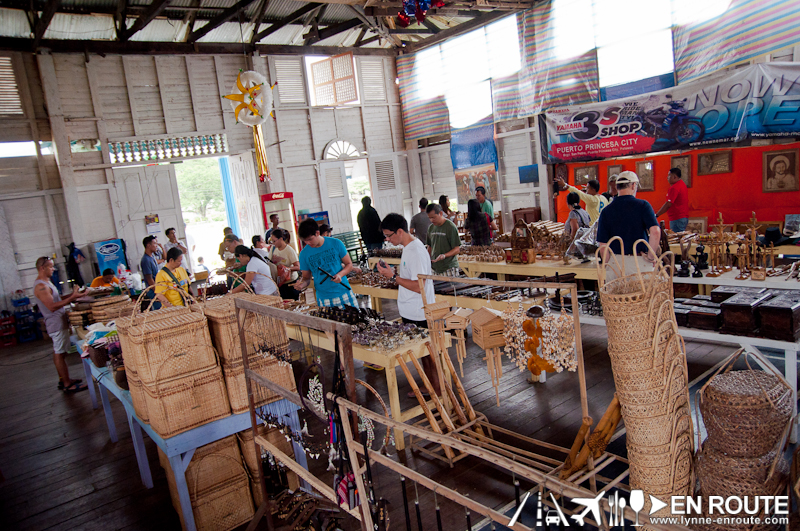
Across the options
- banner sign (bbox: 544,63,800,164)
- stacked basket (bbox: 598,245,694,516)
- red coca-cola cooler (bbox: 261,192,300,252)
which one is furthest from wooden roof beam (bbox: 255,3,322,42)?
stacked basket (bbox: 598,245,694,516)

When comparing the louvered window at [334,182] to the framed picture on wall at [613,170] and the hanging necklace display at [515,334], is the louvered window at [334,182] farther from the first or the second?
the hanging necklace display at [515,334]

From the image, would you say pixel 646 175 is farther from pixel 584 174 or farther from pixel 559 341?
pixel 559 341

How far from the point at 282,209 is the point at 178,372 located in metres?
10.4

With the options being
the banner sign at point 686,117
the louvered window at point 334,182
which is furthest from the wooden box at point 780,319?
the louvered window at point 334,182

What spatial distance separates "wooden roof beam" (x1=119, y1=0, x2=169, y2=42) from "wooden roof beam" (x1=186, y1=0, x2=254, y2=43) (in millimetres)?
1173

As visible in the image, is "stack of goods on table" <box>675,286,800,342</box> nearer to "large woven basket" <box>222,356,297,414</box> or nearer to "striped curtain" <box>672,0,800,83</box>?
"large woven basket" <box>222,356,297,414</box>

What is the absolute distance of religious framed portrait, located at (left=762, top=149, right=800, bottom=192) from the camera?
8148 mm

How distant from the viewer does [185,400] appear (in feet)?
11.9

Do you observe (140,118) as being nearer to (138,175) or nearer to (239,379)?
(138,175)

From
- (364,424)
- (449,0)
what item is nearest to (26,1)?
(449,0)

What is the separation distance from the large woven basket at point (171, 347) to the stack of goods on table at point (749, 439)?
3206mm

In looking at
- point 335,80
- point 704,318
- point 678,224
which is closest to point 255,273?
point 704,318

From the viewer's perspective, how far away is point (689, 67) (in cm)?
900

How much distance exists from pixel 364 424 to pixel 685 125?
872 cm
